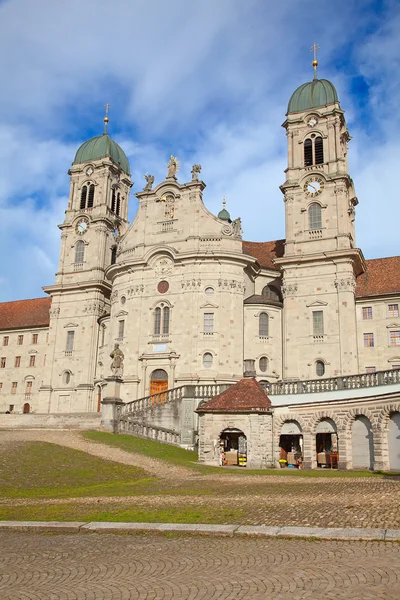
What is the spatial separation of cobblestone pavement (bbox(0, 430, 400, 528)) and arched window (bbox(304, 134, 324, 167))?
36363 mm

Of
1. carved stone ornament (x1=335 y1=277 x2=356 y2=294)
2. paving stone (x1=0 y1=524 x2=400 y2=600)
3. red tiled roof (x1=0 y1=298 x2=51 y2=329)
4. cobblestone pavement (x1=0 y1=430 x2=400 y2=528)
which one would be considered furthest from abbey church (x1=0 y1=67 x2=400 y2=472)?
paving stone (x1=0 y1=524 x2=400 y2=600)

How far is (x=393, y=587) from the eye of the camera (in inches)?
273

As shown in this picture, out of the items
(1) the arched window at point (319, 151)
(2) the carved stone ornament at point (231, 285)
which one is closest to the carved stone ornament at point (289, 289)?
(2) the carved stone ornament at point (231, 285)

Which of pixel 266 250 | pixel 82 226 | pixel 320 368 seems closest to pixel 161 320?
pixel 320 368

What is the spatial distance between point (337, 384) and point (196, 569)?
24.5 metres

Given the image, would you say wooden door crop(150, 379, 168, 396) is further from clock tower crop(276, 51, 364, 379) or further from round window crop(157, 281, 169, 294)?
clock tower crop(276, 51, 364, 379)

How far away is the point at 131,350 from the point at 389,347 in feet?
72.0

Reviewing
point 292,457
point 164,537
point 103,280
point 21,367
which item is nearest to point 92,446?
point 292,457

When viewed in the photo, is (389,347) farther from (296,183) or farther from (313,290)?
(296,183)

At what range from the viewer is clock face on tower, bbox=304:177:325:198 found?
166 ft

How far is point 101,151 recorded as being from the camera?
6400 centimetres

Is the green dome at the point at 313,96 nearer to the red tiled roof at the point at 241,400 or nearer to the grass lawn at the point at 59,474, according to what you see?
the red tiled roof at the point at 241,400

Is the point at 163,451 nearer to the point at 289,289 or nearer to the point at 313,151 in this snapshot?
the point at 289,289

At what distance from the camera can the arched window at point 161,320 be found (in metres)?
50.0
